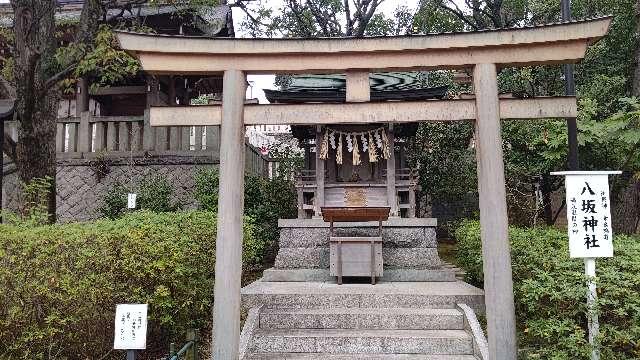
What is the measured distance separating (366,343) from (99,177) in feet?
30.4

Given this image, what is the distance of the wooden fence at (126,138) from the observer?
12.0 metres

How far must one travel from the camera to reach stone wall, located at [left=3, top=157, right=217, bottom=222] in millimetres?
11828

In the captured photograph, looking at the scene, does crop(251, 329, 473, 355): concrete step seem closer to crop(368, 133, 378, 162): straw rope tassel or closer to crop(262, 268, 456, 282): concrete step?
crop(262, 268, 456, 282): concrete step

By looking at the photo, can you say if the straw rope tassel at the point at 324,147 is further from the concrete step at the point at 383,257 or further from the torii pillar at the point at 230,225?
the torii pillar at the point at 230,225

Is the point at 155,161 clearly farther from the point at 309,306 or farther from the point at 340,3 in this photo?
the point at 340,3

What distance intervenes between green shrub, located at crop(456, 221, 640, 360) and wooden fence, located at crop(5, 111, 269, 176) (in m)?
8.74

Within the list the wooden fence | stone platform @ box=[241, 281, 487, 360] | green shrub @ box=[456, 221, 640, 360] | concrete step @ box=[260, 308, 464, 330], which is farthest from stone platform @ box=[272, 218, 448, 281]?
the wooden fence

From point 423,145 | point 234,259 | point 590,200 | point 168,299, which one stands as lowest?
point 168,299

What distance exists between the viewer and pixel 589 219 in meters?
4.98

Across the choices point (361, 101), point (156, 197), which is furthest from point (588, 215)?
point (156, 197)

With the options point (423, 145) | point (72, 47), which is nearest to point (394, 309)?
point (72, 47)

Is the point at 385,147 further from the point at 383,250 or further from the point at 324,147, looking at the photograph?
the point at 383,250

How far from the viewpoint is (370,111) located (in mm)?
5316

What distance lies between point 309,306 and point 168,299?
2352mm
